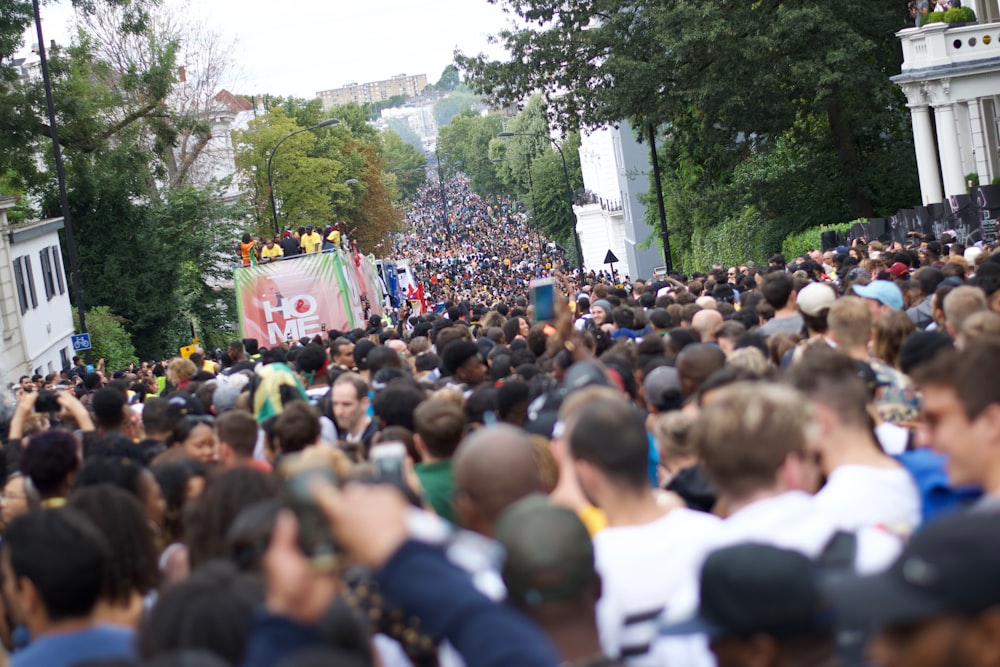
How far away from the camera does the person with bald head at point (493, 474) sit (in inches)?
182

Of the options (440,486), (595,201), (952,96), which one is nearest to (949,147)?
(952,96)

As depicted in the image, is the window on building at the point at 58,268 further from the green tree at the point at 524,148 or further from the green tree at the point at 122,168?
the green tree at the point at 524,148

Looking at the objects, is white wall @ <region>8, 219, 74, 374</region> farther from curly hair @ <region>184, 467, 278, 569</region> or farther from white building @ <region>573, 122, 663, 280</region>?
curly hair @ <region>184, 467, 278, 569</region>

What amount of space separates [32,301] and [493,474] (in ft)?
122

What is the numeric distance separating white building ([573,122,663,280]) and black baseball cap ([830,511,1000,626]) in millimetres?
56050

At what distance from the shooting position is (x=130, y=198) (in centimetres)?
4962

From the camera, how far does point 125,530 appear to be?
528 cm

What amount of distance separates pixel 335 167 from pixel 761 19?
1717 inches

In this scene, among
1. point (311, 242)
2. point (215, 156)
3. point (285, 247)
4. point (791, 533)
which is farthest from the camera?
point (215, 156)

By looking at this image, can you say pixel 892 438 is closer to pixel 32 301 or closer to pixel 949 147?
pixel 949 147

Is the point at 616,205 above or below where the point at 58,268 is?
above

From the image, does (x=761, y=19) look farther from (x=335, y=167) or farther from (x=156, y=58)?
(x=335, y=167)

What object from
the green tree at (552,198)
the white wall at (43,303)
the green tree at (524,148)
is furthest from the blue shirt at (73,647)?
the green tree at (524,148)

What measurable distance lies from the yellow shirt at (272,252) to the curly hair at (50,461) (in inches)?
916
